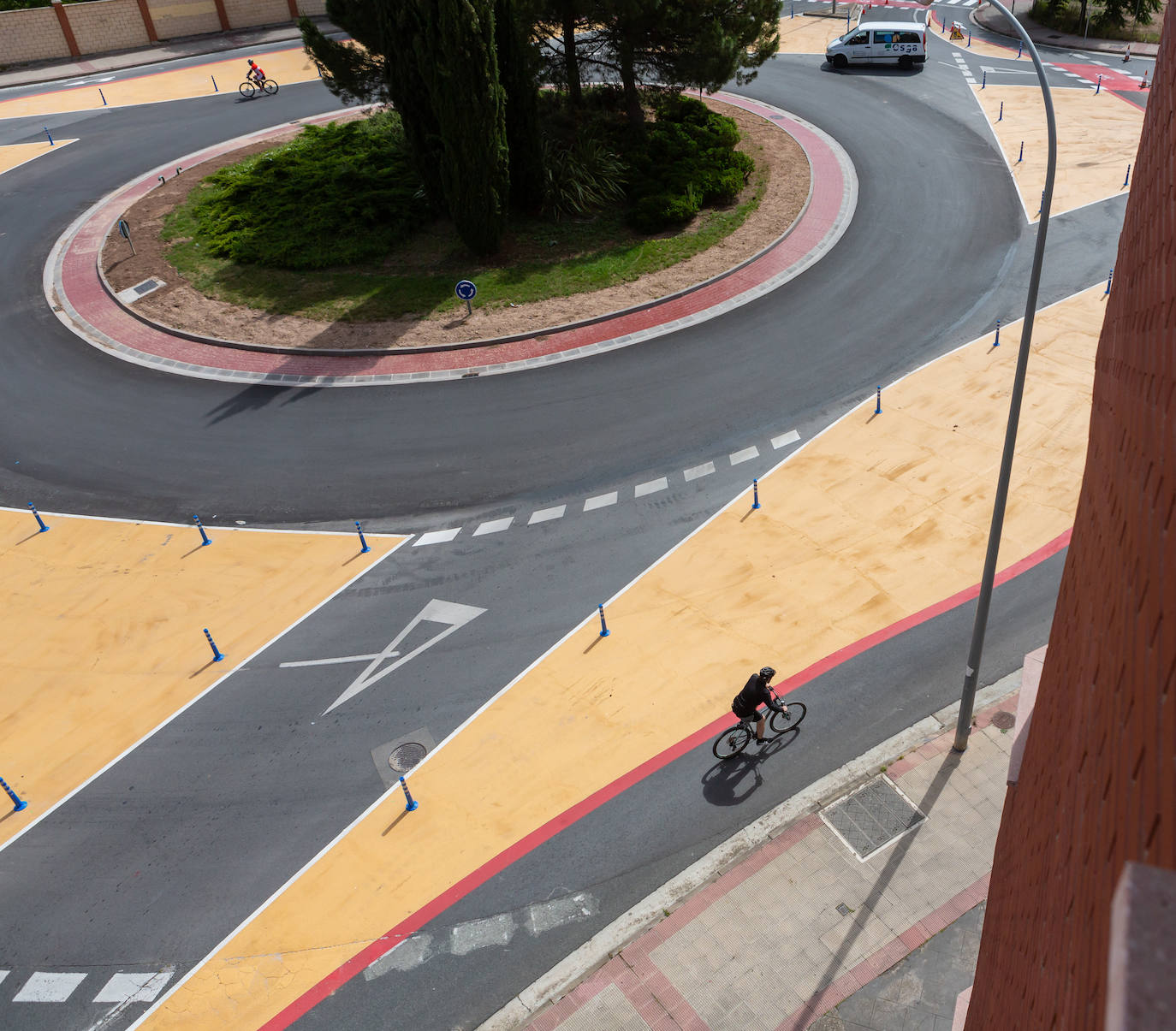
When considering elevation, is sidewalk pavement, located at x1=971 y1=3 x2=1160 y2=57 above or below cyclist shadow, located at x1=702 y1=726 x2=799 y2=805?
above

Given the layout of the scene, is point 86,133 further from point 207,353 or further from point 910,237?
point 910,237

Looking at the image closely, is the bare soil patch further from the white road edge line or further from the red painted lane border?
the red painted lane border

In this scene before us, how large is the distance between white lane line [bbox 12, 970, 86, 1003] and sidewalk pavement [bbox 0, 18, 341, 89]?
46800 mm

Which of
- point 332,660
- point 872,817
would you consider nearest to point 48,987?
point 332,660

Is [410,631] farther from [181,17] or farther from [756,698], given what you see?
[181,17]

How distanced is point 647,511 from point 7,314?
20292 mm

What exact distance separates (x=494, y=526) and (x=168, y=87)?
38.0m

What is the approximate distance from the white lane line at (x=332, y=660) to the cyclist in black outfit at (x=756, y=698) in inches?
233

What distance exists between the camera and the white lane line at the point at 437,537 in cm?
1725

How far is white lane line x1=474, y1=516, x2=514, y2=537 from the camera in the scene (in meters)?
17.3

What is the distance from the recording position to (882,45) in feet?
130

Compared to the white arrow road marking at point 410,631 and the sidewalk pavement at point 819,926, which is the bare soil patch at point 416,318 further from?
the sidewalk pavement at point 819,926

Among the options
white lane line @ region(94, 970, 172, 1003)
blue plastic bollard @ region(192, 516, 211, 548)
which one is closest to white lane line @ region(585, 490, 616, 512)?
blue plastic bollard @ region(192, 516, 211, 548)

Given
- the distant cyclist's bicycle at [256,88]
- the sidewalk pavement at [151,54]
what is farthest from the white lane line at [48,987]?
the sidewalk pavement at [151,54]
